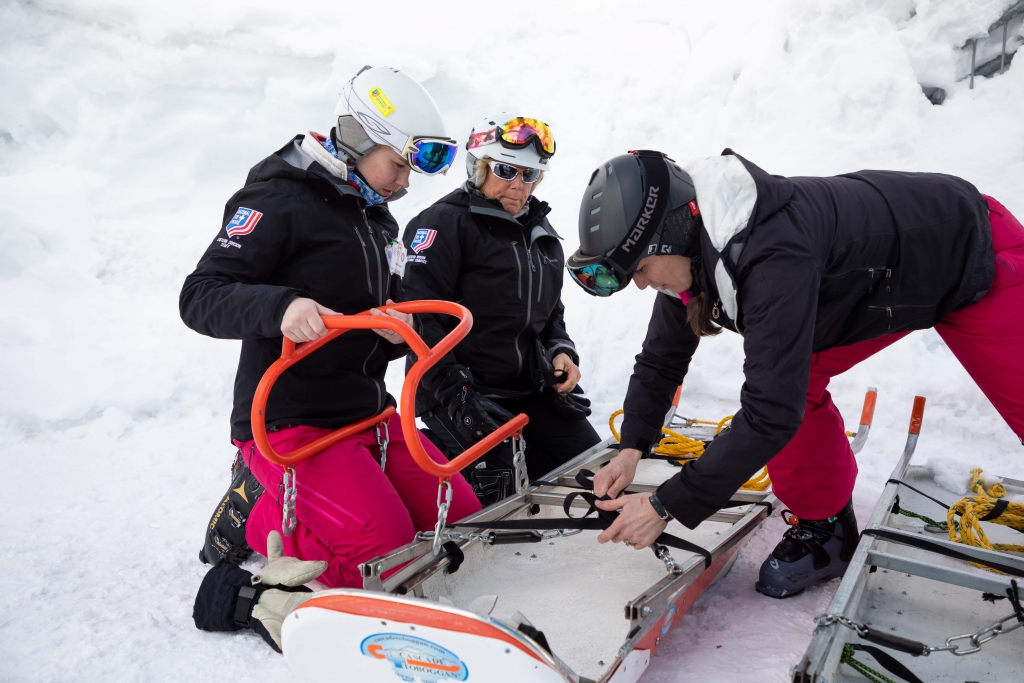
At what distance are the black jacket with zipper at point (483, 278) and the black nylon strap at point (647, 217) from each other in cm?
138

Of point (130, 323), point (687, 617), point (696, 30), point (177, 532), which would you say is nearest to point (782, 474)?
point (687, 617)

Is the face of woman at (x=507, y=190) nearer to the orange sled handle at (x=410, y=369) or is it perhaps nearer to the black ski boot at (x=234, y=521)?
the orange sled handle at (x=410, y=369)

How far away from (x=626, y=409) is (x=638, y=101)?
6.53 metres

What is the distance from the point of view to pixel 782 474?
8.75 feet

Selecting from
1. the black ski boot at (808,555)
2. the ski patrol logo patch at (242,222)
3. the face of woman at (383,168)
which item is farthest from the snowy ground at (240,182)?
the face of woman at (383,168)

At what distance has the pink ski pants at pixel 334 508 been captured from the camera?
2500mm

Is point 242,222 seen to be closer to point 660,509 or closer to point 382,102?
point 382,102

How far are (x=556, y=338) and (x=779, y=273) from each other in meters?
1.98

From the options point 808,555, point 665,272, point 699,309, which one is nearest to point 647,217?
point 665,272

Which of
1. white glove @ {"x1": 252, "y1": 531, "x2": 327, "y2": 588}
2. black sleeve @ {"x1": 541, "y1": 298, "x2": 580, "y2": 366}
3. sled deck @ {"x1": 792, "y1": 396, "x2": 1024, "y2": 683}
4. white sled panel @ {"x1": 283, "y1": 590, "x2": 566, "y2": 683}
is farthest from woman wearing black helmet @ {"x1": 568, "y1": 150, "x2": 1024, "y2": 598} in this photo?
black sleeve @ {"x1": 541, "y1": 298, "x2": 580, "y2": 366}

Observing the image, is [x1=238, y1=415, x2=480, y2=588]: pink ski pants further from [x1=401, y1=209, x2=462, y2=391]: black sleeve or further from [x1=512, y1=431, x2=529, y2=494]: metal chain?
[x1=401, y1=209, x2=462, y2=391]: black sleeve

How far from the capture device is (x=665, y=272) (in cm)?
203

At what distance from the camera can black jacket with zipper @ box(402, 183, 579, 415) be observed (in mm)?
3211

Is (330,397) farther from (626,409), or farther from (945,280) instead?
(945,280)
